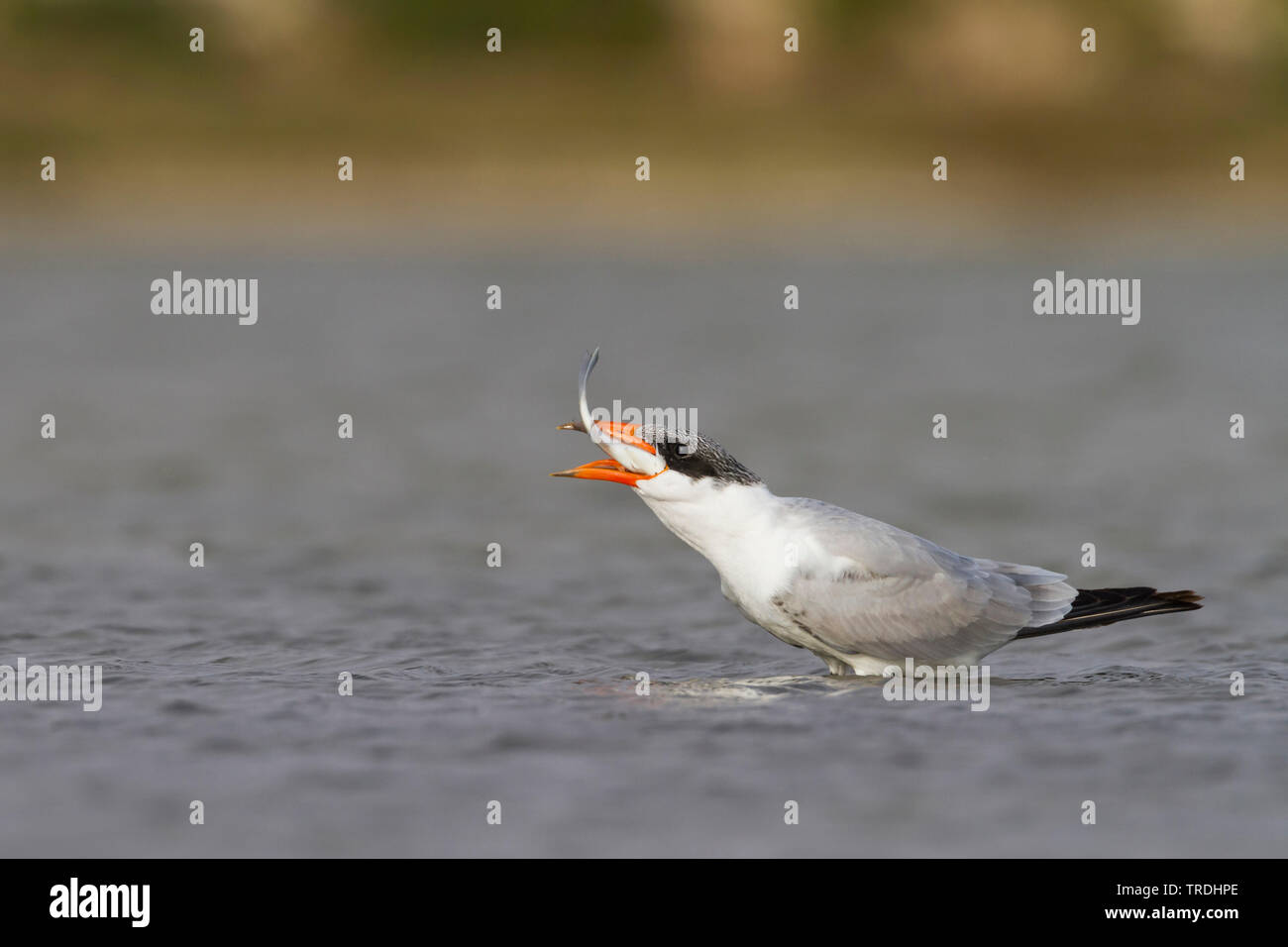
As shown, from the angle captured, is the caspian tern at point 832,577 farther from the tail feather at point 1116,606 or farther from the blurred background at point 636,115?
the blurred background at point 636,115

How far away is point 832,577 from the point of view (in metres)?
9.46

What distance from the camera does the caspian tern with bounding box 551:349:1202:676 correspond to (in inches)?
Answer: 368

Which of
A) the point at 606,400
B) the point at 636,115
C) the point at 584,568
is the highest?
the point at 636,115

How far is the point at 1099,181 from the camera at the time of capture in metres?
35.5

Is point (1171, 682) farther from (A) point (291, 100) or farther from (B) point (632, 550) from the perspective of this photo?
(A) point (291, 100)

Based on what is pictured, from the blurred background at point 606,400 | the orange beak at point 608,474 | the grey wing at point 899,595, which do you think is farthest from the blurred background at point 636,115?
the orange beak at point 608,474

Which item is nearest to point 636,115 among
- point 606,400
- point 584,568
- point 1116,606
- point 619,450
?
point 606,400

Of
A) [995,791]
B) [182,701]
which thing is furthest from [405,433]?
[995,791]

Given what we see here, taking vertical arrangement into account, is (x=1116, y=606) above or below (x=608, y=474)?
below

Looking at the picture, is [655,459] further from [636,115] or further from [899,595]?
[636,115]

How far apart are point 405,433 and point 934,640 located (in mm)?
10302

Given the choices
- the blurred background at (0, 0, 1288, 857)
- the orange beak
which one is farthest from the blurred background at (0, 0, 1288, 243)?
the orange beak

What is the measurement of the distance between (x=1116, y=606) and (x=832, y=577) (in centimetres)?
162

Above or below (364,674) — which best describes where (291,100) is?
above
